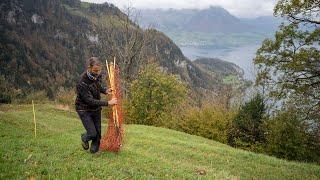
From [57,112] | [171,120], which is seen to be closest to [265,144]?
[171,120]

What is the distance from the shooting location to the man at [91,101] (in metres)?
12.4

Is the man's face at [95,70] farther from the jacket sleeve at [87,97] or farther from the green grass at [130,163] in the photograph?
the green grass at [130,163]

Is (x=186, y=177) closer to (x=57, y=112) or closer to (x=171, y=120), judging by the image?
(x=57, y=112)

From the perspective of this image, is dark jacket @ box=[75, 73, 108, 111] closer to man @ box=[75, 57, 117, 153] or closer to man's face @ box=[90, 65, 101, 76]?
man @ box=[75, 57, 117, 153]

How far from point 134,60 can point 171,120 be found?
406 inches

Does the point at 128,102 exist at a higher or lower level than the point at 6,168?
lower

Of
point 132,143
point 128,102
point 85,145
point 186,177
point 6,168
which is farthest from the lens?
point 128,102

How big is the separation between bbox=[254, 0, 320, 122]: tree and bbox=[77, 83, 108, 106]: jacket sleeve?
10.2 metres

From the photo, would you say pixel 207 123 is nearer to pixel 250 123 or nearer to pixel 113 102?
pixel 250 123

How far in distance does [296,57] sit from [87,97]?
11.0 m

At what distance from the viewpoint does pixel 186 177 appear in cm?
1230

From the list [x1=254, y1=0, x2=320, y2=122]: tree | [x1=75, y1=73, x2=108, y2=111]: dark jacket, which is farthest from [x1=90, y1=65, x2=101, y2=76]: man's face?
[x1=254, y1=0, x2=320, y2=122]: tree

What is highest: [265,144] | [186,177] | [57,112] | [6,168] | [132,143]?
[6,168]

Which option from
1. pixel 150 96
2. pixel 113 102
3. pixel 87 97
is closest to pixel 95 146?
pixel 113 102
